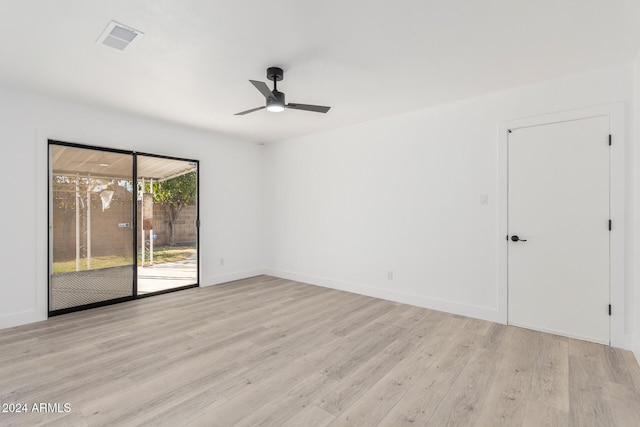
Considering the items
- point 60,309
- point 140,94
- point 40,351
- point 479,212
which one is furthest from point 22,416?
point 479,212

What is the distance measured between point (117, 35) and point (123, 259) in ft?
10.5

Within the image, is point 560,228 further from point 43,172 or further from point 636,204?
point 43,172

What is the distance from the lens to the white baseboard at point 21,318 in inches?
136

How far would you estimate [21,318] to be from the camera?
357 cm

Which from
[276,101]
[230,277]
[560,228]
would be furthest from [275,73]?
[230,277]

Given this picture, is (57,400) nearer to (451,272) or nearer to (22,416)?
(22,416)

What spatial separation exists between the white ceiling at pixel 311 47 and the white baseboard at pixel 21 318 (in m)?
2.63

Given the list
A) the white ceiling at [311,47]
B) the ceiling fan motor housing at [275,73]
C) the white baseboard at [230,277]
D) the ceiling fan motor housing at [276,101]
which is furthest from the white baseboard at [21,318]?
the ceiling fan motor housing at [275,73]

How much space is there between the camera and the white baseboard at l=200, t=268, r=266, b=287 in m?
5.42

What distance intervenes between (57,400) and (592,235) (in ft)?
15.9

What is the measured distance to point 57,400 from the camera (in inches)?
84.7

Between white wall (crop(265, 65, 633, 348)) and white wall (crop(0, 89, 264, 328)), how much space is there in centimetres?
133

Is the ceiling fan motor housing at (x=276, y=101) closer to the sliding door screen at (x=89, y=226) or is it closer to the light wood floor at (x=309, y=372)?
the light wood floor at (x=309, y=372)

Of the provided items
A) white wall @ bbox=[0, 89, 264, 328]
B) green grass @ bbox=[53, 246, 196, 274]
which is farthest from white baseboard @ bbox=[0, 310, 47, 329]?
green grass @ bbox=[53, 246, 196, 274]
